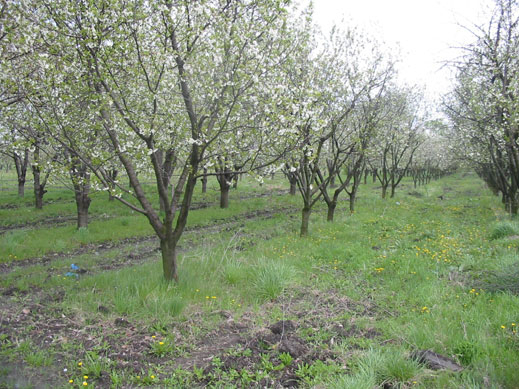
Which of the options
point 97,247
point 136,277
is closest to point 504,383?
point 136,277

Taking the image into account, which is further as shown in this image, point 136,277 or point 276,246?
point 276,246

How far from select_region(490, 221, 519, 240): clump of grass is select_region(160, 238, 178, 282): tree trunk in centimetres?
935

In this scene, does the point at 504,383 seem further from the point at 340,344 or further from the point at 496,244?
the point at 496,244

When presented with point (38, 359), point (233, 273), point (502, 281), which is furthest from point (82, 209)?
point (502, 281)

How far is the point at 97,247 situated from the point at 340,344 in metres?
9.76

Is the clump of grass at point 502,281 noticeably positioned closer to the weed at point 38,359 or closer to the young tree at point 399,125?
the weed at point 38,359

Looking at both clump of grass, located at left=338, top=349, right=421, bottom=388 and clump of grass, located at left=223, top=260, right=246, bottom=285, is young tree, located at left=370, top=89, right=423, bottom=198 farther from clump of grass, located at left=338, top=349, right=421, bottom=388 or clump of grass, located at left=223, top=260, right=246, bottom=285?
clump of grass, located at left=338, top=349, right=421, bottom=388

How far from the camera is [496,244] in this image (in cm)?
994

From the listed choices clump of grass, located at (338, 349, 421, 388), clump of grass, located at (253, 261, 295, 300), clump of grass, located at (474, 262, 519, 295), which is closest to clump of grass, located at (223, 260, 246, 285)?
clump of grass, located at (253, 261, 295, 300)

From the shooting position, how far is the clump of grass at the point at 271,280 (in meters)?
6.94

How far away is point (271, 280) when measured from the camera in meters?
7.10

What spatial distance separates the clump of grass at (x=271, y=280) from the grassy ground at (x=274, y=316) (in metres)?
0.03

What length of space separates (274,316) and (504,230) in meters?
8.47

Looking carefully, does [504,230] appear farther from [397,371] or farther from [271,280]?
[397,371]
